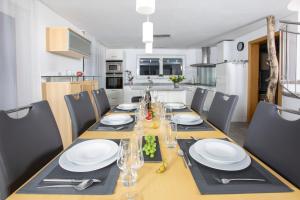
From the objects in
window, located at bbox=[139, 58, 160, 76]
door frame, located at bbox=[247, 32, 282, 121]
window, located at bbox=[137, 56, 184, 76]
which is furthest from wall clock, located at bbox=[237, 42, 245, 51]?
window, located at bbox=[139, 58, 160, 76]

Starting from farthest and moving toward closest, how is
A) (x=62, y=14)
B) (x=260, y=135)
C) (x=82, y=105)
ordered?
(x=62, y=14)
(x=82, y=105)
(x=260, y=135)

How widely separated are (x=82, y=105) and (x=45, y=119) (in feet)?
2.01

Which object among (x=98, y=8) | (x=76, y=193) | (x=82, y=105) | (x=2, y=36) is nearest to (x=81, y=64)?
(x=98, y=8)

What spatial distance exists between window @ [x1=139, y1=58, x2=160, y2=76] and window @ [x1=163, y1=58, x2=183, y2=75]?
29 cm

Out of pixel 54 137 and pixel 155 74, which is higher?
pixel 155 74

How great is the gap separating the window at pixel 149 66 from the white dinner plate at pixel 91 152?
6.32 metres

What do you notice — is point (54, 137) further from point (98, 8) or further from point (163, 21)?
point (163, 21)

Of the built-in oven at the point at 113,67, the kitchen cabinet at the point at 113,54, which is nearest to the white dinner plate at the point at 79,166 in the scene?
the built-in oven at the point at 113,67

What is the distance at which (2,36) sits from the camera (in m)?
2.28

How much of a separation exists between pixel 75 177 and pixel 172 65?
22.5 ft

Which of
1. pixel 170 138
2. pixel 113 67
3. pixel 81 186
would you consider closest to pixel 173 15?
pixel 170 138

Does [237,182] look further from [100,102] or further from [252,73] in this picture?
[252,73]

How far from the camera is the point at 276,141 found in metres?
1.04

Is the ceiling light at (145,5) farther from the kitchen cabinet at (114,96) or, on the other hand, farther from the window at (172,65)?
the window at (172,65)
